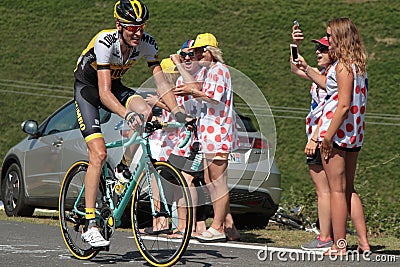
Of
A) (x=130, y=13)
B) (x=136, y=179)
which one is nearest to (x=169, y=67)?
(x=130, y=13)

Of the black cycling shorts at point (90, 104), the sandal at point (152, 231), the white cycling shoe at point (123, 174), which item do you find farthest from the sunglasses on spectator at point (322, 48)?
the sandal at point (152, 231)

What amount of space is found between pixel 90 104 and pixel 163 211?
1121 mm

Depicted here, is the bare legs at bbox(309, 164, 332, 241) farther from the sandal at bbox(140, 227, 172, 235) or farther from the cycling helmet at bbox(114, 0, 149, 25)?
the cycling helmet at bbox(114, 0, 149, 25)

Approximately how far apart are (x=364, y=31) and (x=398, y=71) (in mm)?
6818

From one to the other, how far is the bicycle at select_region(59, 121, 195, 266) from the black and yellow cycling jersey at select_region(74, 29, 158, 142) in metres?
0.28

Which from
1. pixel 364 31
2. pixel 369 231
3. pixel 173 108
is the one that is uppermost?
pixel 364 31

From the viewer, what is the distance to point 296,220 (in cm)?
1150

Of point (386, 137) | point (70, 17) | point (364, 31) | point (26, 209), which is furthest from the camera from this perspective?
point (70, 17)

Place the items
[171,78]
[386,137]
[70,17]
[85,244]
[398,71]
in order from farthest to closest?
[70,17] < [398,71] < [386,137] < [171,78] < [85,244]

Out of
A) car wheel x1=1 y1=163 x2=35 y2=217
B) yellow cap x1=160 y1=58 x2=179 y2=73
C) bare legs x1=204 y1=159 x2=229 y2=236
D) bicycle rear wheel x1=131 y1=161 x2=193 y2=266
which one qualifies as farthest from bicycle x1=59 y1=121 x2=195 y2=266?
car wheel x1=1 y1=163 x2=35 y2=217

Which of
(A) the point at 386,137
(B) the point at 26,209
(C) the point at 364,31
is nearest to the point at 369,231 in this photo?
(B) the point at 26,209

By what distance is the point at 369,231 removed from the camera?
11.2 m

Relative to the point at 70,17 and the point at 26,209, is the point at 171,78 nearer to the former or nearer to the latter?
the point at 26,209

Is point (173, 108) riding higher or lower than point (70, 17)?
lower
